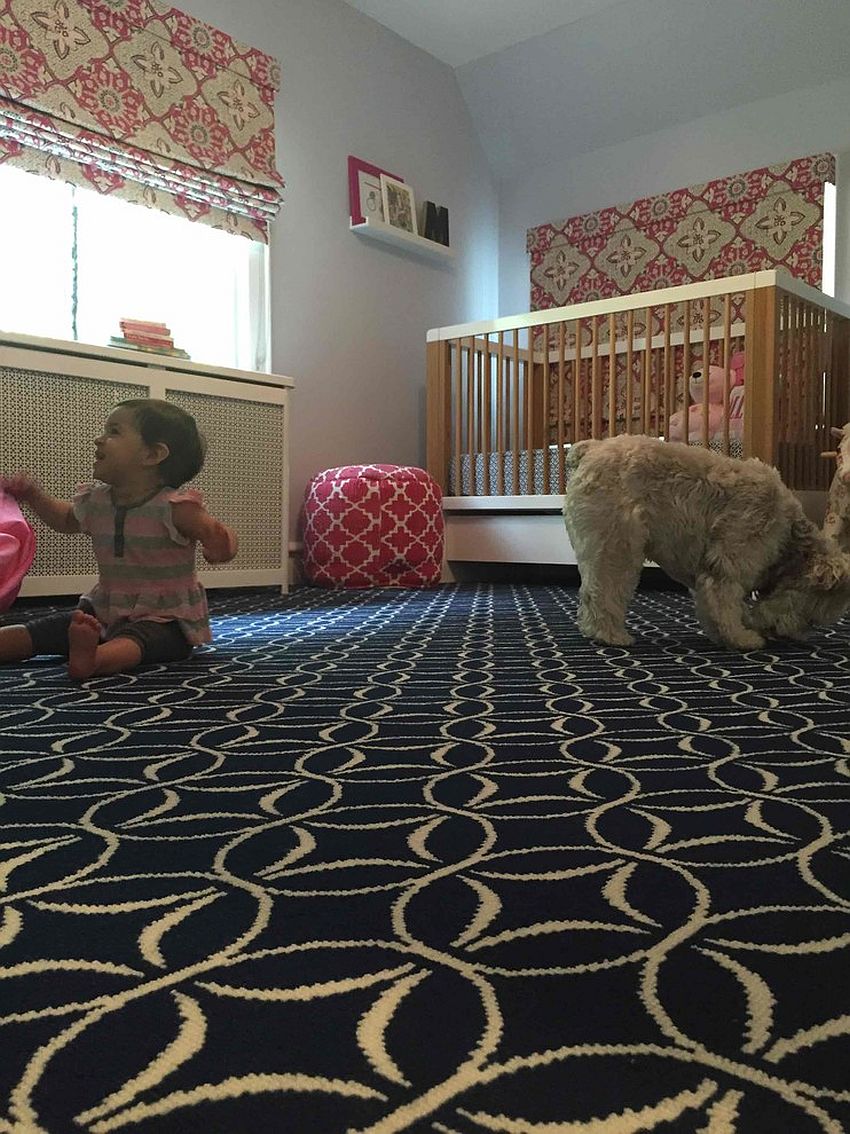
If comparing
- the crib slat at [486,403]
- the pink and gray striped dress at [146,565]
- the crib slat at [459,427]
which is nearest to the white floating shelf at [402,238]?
the crib slat at [459,427]

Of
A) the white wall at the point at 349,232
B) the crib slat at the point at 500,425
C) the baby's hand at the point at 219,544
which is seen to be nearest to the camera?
the baby's hand at the point at 219,544

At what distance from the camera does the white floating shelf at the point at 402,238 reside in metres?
4.46

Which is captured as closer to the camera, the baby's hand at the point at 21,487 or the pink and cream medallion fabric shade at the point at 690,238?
the baby's hand at the point at 21,487

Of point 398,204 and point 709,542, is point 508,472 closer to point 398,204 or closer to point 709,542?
point 398,204

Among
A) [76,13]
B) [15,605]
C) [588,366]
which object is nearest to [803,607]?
[15,605]

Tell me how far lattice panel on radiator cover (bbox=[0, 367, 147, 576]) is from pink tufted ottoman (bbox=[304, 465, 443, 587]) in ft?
3.60

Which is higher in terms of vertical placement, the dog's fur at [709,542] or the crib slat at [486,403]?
the crib slat at [486,403]

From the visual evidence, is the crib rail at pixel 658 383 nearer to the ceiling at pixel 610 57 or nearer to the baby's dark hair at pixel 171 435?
the ceiling at pixel 610 57

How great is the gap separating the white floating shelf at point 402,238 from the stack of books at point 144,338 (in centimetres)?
145

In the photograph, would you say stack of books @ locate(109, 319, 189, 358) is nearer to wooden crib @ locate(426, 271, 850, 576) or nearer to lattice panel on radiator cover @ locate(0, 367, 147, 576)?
lattice panel on radiator cover @ locate(0, 367, 147, 576)

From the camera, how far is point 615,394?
3.70m

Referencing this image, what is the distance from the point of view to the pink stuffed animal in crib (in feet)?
11.7

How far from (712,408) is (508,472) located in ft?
2.90

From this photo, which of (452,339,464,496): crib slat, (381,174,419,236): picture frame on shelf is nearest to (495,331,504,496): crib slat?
(452,339,464,496): crib slat
